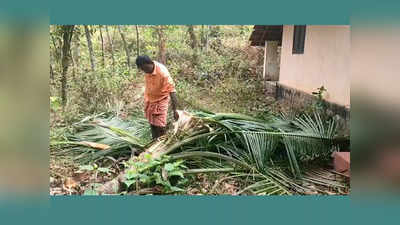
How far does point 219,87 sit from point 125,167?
134cm

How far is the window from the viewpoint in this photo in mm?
4648

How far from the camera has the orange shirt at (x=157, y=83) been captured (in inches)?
184

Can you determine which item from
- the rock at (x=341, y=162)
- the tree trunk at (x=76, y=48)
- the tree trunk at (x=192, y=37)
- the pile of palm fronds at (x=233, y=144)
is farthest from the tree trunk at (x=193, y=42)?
the rock at (x=341, y=162)

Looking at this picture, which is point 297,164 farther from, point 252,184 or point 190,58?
point 190,58

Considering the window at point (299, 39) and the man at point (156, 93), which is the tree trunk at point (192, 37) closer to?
the man at point (156, 93)

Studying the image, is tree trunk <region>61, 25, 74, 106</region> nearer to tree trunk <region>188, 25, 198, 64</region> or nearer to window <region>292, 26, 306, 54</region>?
tree trunk <region>188, 25, 198, 64</region>

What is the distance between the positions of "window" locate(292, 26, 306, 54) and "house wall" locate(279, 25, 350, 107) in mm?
40

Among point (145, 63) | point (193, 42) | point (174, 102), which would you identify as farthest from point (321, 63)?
point (145, 63)

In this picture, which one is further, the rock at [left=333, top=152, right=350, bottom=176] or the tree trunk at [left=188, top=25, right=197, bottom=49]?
the tree trunk at [left=188, top=25, right=197, bottom=49]

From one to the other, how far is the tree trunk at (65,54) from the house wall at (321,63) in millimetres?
2312

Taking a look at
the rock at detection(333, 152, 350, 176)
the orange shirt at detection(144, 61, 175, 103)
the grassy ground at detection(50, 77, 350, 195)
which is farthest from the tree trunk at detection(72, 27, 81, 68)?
the rock at detection(333, 152, 350, 176)

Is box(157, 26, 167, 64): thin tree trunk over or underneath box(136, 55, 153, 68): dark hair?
over

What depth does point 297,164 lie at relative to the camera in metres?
4.59
